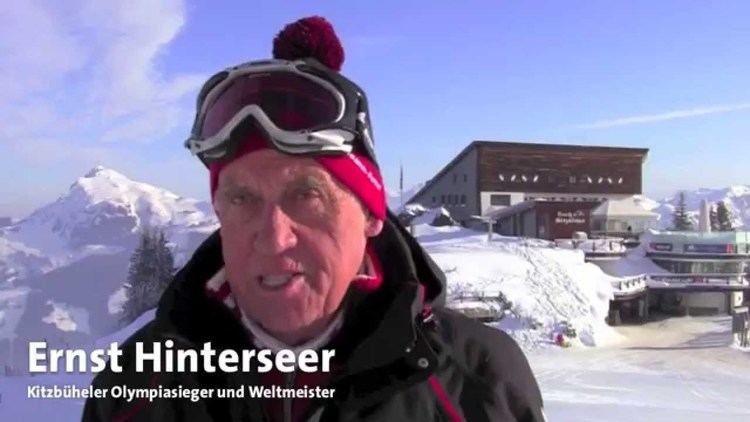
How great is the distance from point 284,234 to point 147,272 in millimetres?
21658

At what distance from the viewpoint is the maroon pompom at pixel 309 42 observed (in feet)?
6.37

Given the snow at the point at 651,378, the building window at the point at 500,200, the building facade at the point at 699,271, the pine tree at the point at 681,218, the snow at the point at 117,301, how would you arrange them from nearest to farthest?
the snow at the point at 651,378, the snow at the point at 117,301, the building facade at the point at 699,271, the building window at the point at 500,200, the pine tree at the point at 681,218

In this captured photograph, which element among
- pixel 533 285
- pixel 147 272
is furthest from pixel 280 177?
pixel 533 285

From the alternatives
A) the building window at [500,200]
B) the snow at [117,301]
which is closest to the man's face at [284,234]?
the snow at [117,301]

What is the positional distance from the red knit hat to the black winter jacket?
273 mm

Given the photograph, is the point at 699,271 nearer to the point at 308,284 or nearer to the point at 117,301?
the point at 117,301

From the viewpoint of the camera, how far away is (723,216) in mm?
56844

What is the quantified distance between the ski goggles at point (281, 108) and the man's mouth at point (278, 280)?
1.19 ft

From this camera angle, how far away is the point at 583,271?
29.7 meters

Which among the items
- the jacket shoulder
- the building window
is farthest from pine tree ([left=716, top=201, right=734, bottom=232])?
the jacket shoulder

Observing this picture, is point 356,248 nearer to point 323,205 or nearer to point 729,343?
point 323,205

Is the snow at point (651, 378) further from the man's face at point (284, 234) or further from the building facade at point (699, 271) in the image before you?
the man's face at point (284, 234)

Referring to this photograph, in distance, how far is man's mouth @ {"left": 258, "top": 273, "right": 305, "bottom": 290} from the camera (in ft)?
5.48

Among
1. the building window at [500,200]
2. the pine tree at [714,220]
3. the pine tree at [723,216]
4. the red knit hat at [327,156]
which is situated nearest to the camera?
the red knit hat at [327,156]
